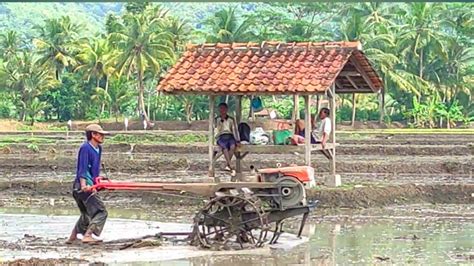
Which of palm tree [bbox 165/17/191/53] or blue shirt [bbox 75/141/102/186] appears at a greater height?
palm tree [bbox 165/17/191/53]

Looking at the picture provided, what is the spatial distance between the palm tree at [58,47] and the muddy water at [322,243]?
3737 cm

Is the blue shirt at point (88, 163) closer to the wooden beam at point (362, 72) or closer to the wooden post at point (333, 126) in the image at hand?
the wooden beam at point (362, 72)

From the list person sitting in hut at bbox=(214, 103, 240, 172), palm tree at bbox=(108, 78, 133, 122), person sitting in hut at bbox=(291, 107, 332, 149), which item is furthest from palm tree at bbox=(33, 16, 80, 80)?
person sitting in hut at bbox=(214, 103, 240, 172)

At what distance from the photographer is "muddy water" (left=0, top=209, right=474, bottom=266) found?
9.40 metres

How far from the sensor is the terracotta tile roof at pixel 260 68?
1334cm

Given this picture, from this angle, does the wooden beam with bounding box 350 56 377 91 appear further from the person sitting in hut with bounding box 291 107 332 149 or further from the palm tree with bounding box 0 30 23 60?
the palm tree with bounding box 0 30 23 60

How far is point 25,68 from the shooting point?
1971 inches

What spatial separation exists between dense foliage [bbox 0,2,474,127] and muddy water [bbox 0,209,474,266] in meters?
32.3

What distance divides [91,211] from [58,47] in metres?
42.3

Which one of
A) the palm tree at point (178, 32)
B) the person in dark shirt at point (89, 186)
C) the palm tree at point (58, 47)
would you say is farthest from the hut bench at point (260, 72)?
the palm tree at point (58, 47)

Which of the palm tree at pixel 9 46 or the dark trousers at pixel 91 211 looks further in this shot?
the palm tree at pixel 9 46

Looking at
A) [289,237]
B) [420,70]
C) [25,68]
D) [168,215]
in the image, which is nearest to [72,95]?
[25,68]

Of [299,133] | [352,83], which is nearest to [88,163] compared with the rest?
[299,133]

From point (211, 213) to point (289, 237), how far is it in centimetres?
146
